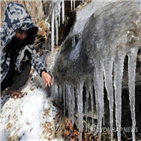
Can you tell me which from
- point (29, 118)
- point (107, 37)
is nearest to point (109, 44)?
point (107, 37)

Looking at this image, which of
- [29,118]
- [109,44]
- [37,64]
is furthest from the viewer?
[37,64]

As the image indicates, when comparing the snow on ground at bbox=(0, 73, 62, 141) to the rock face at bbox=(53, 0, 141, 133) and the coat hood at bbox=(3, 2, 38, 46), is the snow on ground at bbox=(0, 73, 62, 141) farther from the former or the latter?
the coat hood at bbox=(3, 2, 38, 46)

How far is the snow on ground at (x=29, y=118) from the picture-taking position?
1.83 m

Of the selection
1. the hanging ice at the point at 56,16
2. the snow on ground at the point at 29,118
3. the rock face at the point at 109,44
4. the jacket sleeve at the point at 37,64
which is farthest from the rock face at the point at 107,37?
the hanging ice at the point at 56,16

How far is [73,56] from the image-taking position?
157cm

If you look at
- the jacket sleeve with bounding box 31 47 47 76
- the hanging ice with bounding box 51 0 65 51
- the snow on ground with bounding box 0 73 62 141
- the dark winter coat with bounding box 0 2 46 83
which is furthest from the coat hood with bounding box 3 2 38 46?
the snow on ground with bounding box 0 73 62 141

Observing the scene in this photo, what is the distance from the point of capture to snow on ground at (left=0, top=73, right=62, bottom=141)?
Result: 183 cm

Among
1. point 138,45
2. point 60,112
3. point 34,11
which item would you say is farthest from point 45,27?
point 138,45

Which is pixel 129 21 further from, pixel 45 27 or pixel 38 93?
pixel 45 27

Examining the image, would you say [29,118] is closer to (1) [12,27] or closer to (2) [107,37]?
(1) [12,27]

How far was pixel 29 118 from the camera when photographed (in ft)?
6.68

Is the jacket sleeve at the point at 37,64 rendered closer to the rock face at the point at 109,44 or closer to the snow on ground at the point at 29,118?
the snow on ground at the point at 29,118

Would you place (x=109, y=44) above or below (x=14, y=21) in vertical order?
below

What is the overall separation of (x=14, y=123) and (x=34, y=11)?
134 inches
